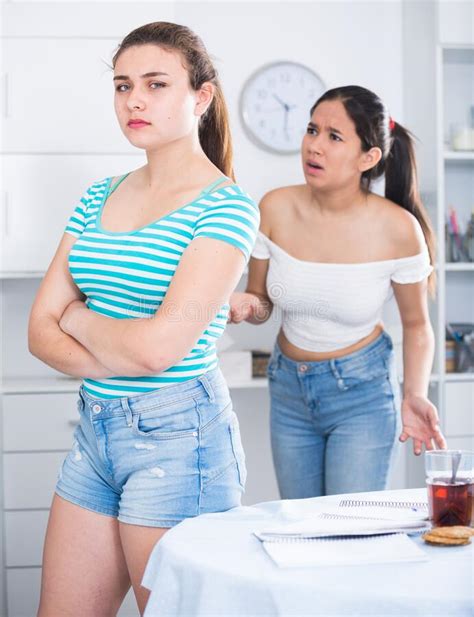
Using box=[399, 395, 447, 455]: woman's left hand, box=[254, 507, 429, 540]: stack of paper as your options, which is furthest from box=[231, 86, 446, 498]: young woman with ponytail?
box=[254, 507, 429, 540]: stack of paper

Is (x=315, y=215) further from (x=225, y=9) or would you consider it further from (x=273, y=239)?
(x=225, y=9)

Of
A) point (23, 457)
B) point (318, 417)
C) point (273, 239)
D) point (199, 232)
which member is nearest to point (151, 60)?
point (199, 232)

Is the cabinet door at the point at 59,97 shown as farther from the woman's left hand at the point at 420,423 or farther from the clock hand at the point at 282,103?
the woman's left hand at the point at 420,423

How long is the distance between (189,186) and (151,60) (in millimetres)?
222

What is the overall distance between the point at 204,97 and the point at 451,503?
810mm

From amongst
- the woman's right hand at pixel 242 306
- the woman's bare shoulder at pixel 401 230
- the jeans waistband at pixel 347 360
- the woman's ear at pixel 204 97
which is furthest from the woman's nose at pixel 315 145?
the woman's ear at pixel 204 97

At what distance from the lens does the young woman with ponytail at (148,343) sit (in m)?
1.36

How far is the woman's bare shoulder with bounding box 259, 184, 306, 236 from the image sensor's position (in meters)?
2.29

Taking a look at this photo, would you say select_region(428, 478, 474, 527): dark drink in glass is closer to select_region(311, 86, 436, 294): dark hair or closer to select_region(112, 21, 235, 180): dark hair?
select_region(112, 21, 235, 180): dark hair

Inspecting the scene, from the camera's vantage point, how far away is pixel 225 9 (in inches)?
131

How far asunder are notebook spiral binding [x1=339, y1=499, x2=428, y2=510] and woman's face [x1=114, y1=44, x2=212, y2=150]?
67 cm

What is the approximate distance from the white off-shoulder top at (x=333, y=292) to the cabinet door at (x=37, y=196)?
889 millimetres

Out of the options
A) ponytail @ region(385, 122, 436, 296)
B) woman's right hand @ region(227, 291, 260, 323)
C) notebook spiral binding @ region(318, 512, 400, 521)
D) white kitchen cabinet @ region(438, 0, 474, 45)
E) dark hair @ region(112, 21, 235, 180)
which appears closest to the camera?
notebook spiral binding @ region(318, 512, 400, 521)

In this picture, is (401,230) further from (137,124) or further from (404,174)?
(137,124)
